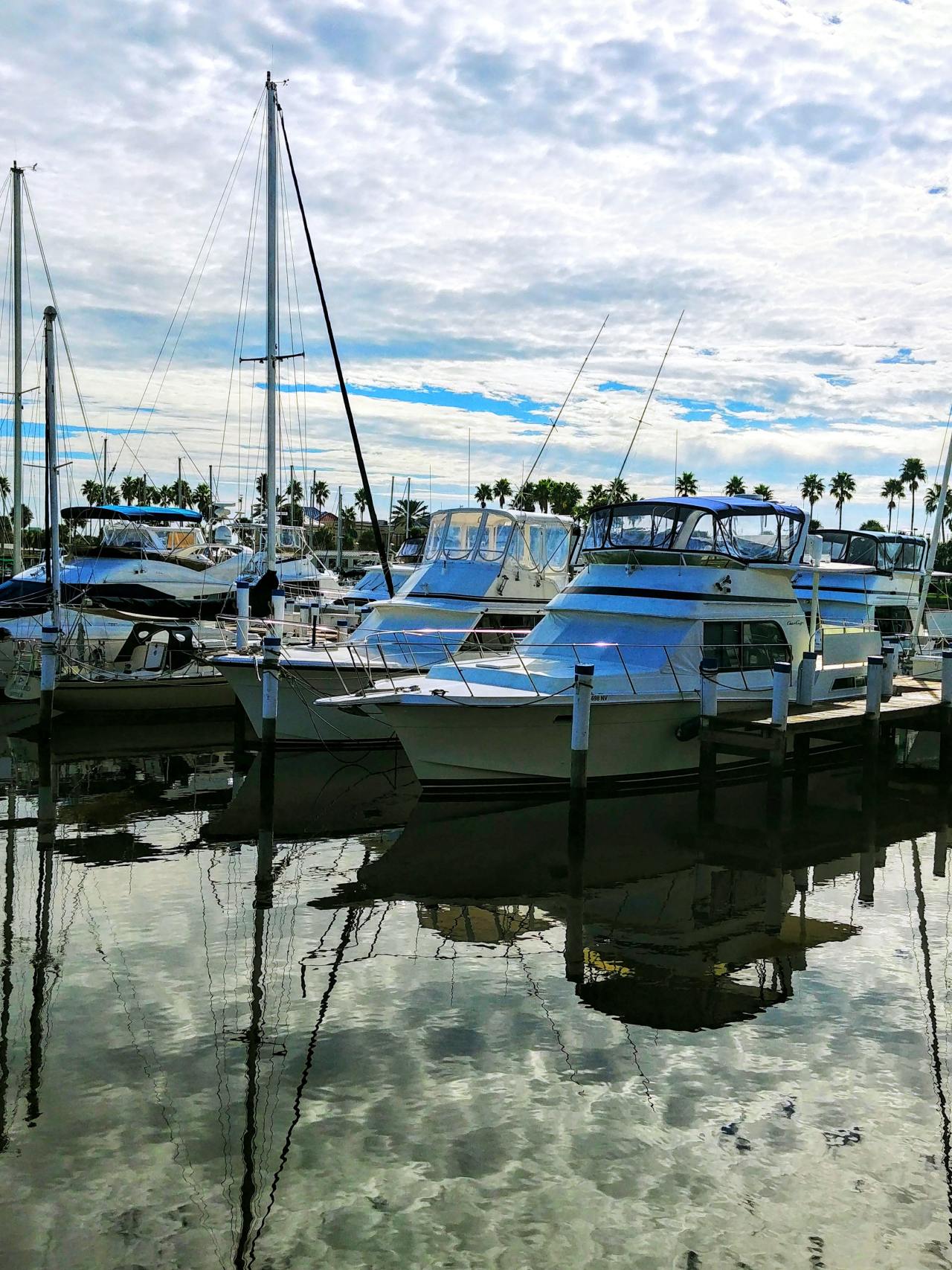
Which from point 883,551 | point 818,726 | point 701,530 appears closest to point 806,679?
point 818,726

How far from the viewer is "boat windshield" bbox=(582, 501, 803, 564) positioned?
16312 mm

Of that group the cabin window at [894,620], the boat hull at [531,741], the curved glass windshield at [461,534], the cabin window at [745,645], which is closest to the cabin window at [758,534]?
the cabin window at [745,645]

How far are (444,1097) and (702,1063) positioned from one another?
192cm

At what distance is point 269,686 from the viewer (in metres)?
15.8

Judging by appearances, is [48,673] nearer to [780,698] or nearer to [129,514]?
[780,698]

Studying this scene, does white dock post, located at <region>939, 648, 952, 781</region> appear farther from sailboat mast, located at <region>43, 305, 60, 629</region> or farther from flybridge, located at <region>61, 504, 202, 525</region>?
flybridge, located at <region>61, 504, 202, 525</region>

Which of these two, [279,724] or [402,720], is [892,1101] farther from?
[279,724]

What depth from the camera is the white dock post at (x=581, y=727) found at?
12922 mm

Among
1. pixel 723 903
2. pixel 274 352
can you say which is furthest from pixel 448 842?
pixel 274 352

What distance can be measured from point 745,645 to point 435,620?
6545 millimetres

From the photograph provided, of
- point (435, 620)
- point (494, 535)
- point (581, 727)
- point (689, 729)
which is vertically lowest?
point (689, 729)

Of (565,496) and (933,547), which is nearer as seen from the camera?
(933,547)

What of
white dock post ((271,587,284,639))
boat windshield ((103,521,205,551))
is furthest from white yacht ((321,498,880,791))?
boat windshield ((103,521,205,551))

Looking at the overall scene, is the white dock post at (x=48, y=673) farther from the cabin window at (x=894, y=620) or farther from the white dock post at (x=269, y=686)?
the cabin window at (x=894, y=620)
